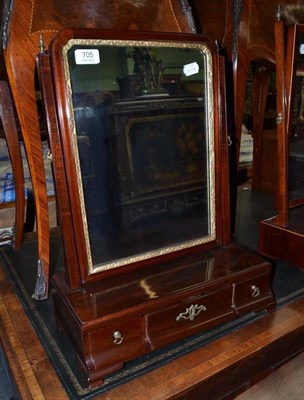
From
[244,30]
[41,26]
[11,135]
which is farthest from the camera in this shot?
[11,135]

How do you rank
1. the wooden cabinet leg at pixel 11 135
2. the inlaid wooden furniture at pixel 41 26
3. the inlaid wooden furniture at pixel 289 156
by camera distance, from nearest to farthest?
the inlaid wooden furniture at pixel 41 26
the inlaid wooden furniture at pixel 289 156
the wooden cabinet leg at pixel 11 135

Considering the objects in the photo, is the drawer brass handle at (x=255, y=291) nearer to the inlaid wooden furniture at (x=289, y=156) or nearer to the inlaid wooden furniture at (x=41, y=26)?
the inlaid wooden furniture at (x=289, y=156)

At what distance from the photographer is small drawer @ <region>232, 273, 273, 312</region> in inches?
39.0

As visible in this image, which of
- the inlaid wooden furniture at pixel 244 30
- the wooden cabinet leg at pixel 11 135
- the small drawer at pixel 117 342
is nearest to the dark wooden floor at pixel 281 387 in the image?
the small drawer at pixel 117 342

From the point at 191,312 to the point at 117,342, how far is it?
0.71ft

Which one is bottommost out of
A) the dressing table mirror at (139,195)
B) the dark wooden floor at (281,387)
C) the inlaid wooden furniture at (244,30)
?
the dark wooden floor at (281,387)

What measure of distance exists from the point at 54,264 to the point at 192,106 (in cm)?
84

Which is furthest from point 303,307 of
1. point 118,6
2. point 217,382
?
point 118,6

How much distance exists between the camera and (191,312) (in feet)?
3.01

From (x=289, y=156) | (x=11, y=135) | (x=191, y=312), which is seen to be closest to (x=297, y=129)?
(x=289, y=156)

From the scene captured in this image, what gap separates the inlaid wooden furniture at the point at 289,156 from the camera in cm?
118

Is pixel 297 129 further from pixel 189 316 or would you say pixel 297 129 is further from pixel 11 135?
pixel 11 135

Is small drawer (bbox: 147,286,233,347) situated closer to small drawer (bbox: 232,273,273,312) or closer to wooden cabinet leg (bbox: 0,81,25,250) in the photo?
small drawer (bbox: 232,273,273,312)

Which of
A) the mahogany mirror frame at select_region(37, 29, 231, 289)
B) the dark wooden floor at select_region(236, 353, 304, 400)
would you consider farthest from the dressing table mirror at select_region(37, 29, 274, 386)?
the dark wooden floor at select_region(236, 353, 304, 400)
